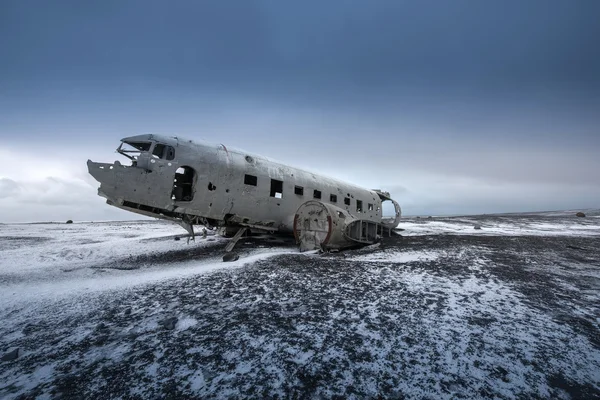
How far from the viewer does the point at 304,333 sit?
3.05 m

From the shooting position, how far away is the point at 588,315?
3.43 metres

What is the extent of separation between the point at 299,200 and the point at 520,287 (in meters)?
7.85

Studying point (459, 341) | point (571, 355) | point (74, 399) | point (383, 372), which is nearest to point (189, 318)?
point (74, 399)

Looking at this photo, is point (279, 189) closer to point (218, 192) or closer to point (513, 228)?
point (218, 192)

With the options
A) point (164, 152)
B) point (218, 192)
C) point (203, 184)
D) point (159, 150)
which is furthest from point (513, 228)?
point (159, 150)

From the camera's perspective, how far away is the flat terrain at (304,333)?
2.21 m

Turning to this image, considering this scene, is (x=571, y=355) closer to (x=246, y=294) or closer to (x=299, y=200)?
(x=246, y=294)

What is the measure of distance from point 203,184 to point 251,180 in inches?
71.6

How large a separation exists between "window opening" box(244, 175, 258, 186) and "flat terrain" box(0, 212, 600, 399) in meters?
4.20

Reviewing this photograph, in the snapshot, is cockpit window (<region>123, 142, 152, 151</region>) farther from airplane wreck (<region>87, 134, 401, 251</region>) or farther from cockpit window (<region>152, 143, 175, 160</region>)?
cockpit window (<region>152, 143, 175, 160</region>)

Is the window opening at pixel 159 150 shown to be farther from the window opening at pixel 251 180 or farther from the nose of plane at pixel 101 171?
the window opening at pixel 251 180

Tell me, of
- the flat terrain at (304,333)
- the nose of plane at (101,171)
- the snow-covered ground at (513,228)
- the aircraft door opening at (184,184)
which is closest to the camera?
the flat terrain at (304,333)

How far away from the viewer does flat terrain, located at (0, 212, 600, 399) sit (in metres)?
2.21

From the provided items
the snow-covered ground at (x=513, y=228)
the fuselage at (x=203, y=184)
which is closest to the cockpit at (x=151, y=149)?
the fuselage at (x=203, y=184)
